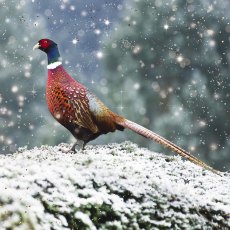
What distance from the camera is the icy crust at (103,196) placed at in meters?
3.41

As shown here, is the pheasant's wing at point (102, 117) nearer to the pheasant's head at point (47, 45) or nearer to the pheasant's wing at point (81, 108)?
the pheasant's wing at point (81, 108)

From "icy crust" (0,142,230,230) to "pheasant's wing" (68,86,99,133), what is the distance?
91 centimetres

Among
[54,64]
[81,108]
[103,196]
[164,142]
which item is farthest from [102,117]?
[103,196]

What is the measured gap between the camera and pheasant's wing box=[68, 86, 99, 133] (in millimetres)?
5902

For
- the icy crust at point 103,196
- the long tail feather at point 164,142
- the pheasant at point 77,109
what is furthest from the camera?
the pheasant at point 77,109

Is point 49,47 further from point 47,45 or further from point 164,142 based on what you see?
point 164,142

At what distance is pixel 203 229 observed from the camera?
165 inches

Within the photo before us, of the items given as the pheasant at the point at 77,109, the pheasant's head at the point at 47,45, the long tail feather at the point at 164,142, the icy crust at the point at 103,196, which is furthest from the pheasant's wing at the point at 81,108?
the icy crust at the point at 103,196

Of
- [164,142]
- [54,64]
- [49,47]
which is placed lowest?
[164,142]

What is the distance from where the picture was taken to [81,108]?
595 cm

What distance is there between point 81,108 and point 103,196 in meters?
2.24

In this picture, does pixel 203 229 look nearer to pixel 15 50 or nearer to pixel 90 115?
pixel 90 115

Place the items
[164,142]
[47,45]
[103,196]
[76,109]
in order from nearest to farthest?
[103,196]
[164,142]
[76,109]
[47,45]

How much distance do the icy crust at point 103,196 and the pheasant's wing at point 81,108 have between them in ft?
3.00
